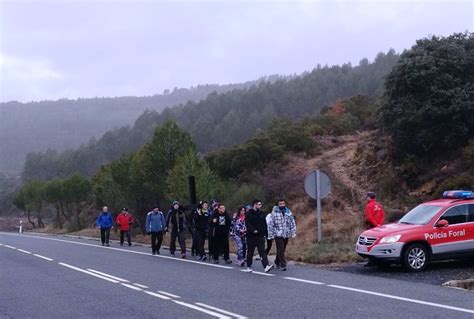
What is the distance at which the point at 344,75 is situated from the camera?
331ft

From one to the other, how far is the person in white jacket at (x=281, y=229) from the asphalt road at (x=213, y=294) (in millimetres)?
452

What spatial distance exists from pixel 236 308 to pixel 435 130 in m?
25.5

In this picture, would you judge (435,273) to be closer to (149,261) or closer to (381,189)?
(149,261)

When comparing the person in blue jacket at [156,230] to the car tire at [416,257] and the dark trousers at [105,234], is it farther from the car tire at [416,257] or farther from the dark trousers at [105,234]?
the car tire at [416,257]

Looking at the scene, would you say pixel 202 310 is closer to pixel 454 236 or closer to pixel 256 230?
pixel 256 230

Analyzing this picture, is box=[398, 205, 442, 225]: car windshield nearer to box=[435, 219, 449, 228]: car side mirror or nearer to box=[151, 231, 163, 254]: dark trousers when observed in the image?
box=[435, 219, 449, 228]: car side mirror

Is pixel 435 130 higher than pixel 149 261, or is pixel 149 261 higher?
pixel 435 130

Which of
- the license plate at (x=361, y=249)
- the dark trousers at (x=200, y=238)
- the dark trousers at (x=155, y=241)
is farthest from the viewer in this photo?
the dark trousers at (x=155, y=241)

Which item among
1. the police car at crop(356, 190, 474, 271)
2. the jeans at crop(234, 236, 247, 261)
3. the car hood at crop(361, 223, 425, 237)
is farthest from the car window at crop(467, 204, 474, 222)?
the jeans at crop(234, 236, 247, 261)

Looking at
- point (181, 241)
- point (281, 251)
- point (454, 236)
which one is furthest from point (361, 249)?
point (181, 241)

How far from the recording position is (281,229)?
1673cm

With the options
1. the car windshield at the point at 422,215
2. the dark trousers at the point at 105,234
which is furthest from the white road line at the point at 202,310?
the dark trousers at the point at 105,234

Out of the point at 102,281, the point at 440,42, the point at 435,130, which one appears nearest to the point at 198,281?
the point at 102,281

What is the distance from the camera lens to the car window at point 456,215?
53.5ft
